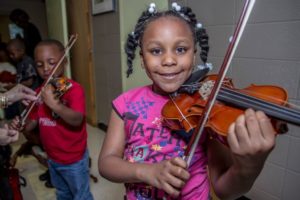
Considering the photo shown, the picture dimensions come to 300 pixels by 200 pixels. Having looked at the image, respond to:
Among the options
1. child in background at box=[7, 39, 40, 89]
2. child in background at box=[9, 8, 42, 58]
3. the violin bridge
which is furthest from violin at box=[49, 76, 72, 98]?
child in background at box=[9, 8, 42, 58]

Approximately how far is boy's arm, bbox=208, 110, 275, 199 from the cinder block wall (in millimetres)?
760

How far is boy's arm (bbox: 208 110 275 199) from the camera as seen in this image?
0.44 m

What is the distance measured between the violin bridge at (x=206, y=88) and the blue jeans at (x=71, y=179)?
80 centimetres

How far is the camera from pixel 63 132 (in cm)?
117

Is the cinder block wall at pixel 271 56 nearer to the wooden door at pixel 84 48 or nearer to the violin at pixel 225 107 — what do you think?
the violin at pixel 225 107

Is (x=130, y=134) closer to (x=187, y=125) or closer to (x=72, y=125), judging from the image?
(x=187, y=125)

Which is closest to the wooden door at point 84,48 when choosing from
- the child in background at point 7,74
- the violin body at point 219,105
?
the child in background at point 7,74

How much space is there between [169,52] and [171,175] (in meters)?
0.35

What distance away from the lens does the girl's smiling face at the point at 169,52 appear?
2.22 ft

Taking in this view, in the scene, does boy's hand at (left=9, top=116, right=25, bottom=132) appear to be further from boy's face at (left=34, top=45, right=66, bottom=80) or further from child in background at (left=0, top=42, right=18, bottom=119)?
child in background at (left=0, top=42, right=18, bottom=119)

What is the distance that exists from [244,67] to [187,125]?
89cm

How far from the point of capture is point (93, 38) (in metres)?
2.74

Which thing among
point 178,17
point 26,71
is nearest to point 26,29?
point 26,71

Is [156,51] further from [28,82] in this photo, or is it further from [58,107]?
[28,82]
